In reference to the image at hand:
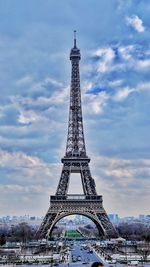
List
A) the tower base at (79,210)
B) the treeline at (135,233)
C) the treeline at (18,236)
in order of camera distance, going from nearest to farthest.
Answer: the tower base at (79,210) → the treeline at (18,236) → the treeline at (135,233)

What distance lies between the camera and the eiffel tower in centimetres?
5497

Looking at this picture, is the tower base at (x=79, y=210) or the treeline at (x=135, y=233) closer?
the tower base at (x=79, y=210)

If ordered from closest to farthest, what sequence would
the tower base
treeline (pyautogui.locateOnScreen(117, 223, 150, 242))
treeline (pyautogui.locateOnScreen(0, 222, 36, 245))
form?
1. the tower base
2. treeline (pyautogui.locateOnScreen(0, 222, 36, 245))
3. treeline (pyautogui.locateOnScreen(117, 223, 150, 242))

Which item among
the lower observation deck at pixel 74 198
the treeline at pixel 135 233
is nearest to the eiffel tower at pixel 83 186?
the lower observation deck at pixel 74 198

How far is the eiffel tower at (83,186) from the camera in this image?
180ft

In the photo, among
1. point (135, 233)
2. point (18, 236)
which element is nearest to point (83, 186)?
point (18, 236)

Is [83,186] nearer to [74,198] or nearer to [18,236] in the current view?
[74,198]

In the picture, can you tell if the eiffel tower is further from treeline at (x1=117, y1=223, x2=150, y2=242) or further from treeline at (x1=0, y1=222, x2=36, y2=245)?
treeline at (x1=117, y1=223, x2=150, y2=242)

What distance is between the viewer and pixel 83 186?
55.9 meters

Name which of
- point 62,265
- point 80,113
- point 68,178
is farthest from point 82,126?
point 62,265

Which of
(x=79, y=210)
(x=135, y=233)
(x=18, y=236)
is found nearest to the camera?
(x=79, y=210)

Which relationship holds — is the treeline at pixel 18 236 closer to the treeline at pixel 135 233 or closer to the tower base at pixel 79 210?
the tower base at pixel 79 210

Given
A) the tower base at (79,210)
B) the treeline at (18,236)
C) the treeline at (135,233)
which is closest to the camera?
the tower base at (79,210)

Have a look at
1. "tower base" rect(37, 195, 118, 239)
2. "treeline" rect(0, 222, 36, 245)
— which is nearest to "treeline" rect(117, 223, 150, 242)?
"tower base" rect(37, 195, 118, 239)
